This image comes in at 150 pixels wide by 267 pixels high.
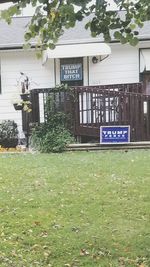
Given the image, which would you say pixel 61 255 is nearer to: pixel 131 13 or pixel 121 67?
pixel 131 13

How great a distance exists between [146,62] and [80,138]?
4188 mm

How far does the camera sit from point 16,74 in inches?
701

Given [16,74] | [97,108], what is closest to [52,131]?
[97,108]

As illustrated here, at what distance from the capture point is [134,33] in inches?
207

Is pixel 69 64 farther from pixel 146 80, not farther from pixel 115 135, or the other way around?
pixel 115 135

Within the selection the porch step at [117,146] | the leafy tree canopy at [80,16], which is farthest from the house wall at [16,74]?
the leafy tree canopy at [80,16]

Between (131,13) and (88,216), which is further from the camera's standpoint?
(88,216)

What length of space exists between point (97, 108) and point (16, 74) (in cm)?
420

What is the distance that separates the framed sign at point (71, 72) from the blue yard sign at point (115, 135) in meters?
4.12

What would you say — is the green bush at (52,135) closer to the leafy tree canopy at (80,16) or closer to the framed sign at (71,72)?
the framed sign at (71,72)

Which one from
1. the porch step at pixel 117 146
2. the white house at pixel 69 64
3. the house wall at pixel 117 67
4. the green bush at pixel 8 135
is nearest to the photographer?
the porch step at pixel 117 146

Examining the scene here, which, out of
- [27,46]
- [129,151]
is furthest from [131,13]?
[129,151]

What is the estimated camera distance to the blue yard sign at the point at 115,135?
1388 centimetres

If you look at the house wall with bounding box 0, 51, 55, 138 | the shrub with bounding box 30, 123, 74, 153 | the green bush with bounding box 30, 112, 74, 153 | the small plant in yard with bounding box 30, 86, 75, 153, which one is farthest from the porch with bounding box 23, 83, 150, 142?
the house wall with bounding box 0, 51, 55, 138
